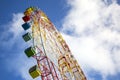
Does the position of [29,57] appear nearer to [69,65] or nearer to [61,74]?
[61,74]

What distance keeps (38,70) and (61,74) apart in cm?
667

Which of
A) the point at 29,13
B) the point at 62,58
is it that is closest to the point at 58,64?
the point at 62,58

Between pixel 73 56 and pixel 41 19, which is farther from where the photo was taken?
pixel 73 56

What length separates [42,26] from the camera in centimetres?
5606

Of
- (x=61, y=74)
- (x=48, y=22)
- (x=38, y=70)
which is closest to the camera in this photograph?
(x=38, y=70)

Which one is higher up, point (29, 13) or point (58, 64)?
point (29, 13)

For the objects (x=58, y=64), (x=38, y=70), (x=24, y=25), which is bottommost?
(x=38, y=70)

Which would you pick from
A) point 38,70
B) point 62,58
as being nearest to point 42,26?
point 62,58

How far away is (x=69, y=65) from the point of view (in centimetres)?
5825

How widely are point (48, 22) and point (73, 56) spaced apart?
7498 millimetres

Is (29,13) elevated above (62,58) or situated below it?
above

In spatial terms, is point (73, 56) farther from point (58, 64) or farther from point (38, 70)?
point (38, 70)

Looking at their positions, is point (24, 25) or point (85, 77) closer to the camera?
point (24, 25)

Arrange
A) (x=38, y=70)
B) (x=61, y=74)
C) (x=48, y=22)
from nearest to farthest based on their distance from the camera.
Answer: (x=38, y=70)
(x=61, y=74)
(x=48, y=22)
